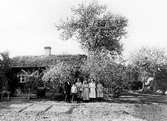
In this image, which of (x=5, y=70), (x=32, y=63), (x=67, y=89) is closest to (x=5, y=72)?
(x=5, y=70)

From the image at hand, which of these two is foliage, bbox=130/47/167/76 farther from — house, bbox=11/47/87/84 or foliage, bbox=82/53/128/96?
foliage, bbox=82/53/128/96

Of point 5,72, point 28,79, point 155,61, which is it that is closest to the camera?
point 28,79

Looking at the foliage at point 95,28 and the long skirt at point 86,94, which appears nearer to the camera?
the long skirt at point 86,94

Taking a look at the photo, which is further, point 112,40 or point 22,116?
point 112,40

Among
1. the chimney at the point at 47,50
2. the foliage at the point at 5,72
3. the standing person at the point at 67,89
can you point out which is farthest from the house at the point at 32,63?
the standing person at the point at 67,89

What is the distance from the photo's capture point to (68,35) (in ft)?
106

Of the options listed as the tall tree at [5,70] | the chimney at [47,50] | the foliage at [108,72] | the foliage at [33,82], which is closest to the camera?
the foliage at [108,72]

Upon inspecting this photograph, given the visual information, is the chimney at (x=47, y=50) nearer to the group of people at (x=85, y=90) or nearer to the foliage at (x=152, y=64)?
the group of people at (x=85, y=90)

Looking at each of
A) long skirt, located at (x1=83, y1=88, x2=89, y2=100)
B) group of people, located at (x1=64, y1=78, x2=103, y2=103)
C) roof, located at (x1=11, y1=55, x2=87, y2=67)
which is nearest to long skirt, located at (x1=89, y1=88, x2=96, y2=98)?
group of people, located at (x1=64, y1=78, x2=103, y2=103)

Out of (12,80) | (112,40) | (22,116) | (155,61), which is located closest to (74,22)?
(112,40)

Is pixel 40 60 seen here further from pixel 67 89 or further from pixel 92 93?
pixel 92 93

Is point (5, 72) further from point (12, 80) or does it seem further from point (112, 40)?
point (112, 40)

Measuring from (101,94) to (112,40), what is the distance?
13.3m

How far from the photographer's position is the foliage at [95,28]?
97.0ft
